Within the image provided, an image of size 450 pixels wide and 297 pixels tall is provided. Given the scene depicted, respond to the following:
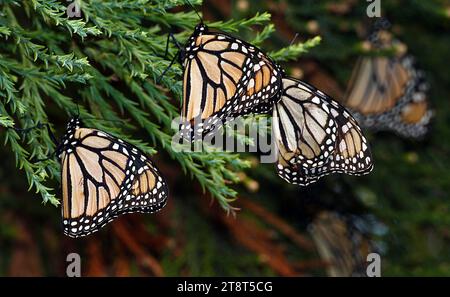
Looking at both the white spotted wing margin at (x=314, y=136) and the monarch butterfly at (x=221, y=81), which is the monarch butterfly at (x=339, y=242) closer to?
the white spotted wing margin at (x=314, y=136)

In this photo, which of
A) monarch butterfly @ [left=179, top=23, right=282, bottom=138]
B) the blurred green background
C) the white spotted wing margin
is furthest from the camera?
the blurred green background

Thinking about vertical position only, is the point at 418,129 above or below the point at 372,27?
below

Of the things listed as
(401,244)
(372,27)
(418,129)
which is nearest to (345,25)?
(372,27)

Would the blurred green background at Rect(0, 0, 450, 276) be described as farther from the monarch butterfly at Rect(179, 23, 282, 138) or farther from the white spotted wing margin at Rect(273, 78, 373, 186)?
the monarch butterfly at Rect(179, 23, 282, 138)

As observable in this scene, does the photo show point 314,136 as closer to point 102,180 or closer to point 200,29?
point 200,29

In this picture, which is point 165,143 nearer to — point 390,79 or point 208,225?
point 208,225

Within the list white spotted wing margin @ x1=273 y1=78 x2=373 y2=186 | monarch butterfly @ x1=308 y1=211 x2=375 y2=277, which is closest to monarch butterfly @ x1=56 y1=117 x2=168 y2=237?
white spotted wing margin @ x1=273 y1=78 x2=373 y2=186
